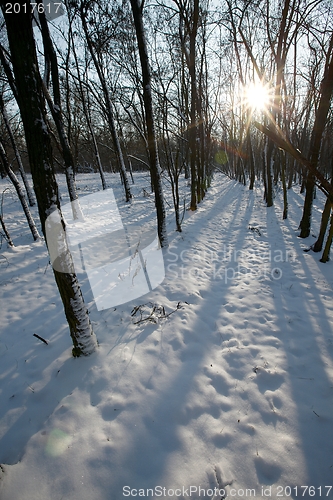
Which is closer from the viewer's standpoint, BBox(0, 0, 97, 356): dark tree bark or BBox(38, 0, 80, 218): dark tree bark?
BBox(0, 0, 97, 356): dark tree bark

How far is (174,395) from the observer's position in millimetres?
2387

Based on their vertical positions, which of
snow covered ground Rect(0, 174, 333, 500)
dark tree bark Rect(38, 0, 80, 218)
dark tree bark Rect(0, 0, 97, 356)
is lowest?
snow covered ground Rect(0, 174, 333, 500)

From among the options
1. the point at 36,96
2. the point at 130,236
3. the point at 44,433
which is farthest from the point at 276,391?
the point at 130,236

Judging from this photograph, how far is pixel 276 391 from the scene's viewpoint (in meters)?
2.45

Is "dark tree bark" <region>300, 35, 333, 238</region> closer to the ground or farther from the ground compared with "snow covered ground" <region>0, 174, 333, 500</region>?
farther from the ground

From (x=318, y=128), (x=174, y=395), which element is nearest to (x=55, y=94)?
(x=318, y=128)

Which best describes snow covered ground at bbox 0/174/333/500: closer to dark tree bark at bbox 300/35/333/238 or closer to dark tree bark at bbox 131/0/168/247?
dark tree bark at bbox 131/0/168/247

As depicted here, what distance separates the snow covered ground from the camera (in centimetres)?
176

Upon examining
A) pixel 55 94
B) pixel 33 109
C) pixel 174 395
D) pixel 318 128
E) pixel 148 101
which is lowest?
pixel 174 395

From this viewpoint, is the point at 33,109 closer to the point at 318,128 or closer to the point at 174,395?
the point at 174,395

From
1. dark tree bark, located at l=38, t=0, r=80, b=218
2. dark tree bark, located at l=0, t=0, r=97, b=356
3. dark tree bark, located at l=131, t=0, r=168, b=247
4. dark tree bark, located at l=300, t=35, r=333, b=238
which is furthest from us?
dark tree bark, located at l=38, t=0, r=80, b=218

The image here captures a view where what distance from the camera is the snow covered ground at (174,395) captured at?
1760 mm

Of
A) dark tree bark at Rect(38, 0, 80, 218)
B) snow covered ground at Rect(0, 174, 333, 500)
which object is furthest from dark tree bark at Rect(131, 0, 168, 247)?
dark tree bark at Rect(38, 0, 80, 218)

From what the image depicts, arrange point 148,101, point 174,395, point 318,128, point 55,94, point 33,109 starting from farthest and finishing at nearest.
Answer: point 55,94, point 318,128, point 148,101, point 174,395, point 33,109
